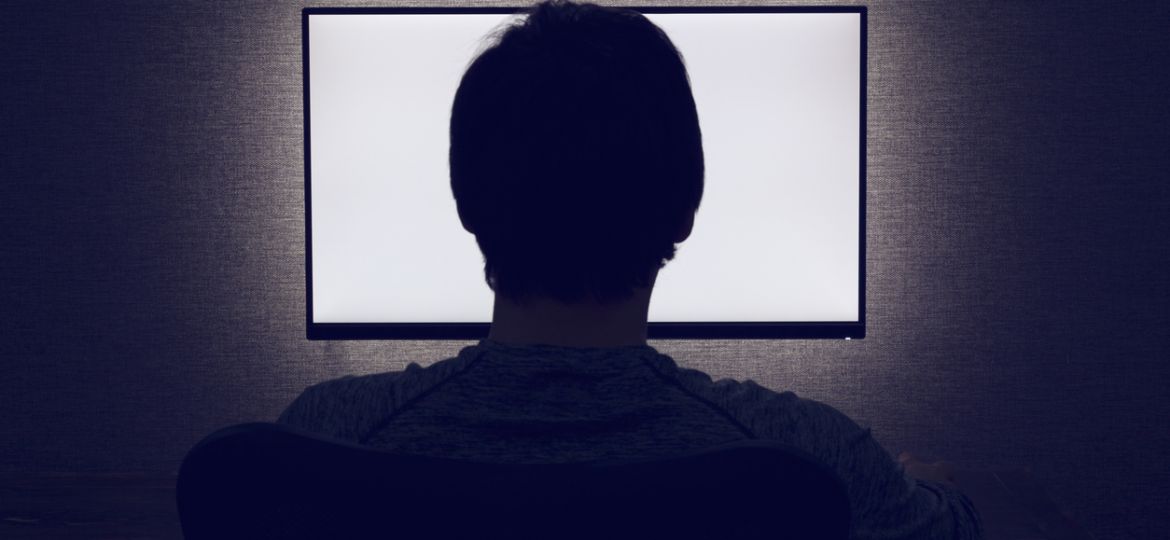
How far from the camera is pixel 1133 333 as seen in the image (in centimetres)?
186

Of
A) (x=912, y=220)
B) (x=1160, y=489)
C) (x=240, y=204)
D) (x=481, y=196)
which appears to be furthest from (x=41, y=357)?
(x=1160, y=489)

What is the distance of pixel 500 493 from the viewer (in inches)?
20.7

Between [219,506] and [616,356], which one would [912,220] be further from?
[219,506]

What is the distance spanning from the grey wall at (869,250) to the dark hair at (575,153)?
1.18 meters

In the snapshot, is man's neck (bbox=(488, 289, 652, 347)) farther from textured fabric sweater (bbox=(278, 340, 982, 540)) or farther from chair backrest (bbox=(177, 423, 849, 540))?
chair backrest (bbox=(177, 423, 849, 540))

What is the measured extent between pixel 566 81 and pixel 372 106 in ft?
3.56

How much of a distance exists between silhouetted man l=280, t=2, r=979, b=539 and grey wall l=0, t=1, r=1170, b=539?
1.16 meters

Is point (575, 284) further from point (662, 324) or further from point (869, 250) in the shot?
point (869, 250)

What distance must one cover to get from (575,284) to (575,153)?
0.11m

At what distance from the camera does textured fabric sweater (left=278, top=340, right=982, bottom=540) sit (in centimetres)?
68

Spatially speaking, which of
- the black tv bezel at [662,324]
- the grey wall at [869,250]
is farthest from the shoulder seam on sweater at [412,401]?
the grey wall at [869,250]

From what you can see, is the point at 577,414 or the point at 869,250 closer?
the point at 577,414

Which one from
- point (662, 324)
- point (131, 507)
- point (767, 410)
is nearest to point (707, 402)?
point (767, 410)

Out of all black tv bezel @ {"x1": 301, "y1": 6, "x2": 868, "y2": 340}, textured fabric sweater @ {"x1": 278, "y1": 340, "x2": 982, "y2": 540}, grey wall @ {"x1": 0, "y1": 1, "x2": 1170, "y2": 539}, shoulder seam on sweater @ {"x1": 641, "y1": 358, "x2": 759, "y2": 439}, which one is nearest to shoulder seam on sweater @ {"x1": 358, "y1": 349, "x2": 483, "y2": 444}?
textured fabric sweater @ {"x1": 278, "y1": 340, "x2": 982, "y2": 540}
